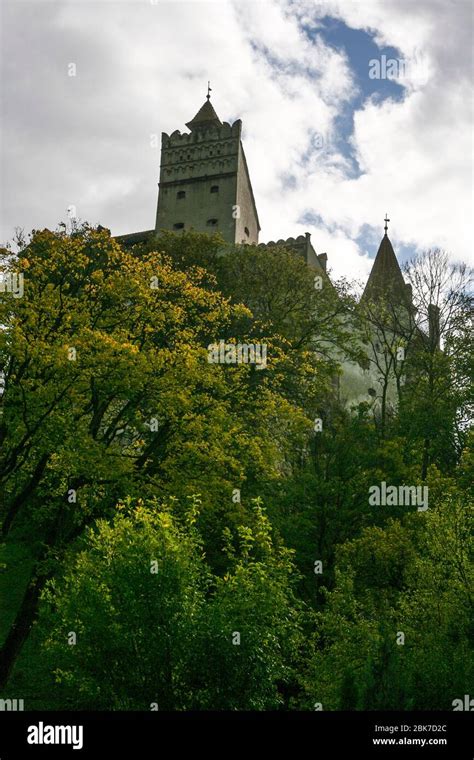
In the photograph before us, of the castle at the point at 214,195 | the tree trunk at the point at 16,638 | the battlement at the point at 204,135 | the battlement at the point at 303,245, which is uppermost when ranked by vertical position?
the battlement at the point at 204,135

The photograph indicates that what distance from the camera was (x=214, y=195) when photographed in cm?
4844

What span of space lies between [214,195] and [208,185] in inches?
37.8

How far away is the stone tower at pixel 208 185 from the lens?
47.5 meters

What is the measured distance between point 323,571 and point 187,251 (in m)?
15.6

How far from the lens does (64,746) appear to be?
432 inches

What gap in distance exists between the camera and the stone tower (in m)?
47.5

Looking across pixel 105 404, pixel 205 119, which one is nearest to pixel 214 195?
pixel 205 119

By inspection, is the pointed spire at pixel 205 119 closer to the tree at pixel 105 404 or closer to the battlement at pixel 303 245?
the battlement at pixel 303 245

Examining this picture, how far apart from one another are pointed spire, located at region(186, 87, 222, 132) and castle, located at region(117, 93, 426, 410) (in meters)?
1.25

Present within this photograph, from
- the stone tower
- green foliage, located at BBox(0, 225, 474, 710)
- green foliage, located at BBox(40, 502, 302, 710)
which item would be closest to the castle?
the stone tower

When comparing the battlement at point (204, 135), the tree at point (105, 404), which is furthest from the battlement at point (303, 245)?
the tree at point (105, 404)

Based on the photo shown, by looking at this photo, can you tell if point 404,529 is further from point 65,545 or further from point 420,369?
point 420,369

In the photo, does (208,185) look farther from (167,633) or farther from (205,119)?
(167,633)

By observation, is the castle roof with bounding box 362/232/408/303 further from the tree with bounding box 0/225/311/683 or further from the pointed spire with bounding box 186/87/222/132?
the tree with bounding box 0/225/311/683
